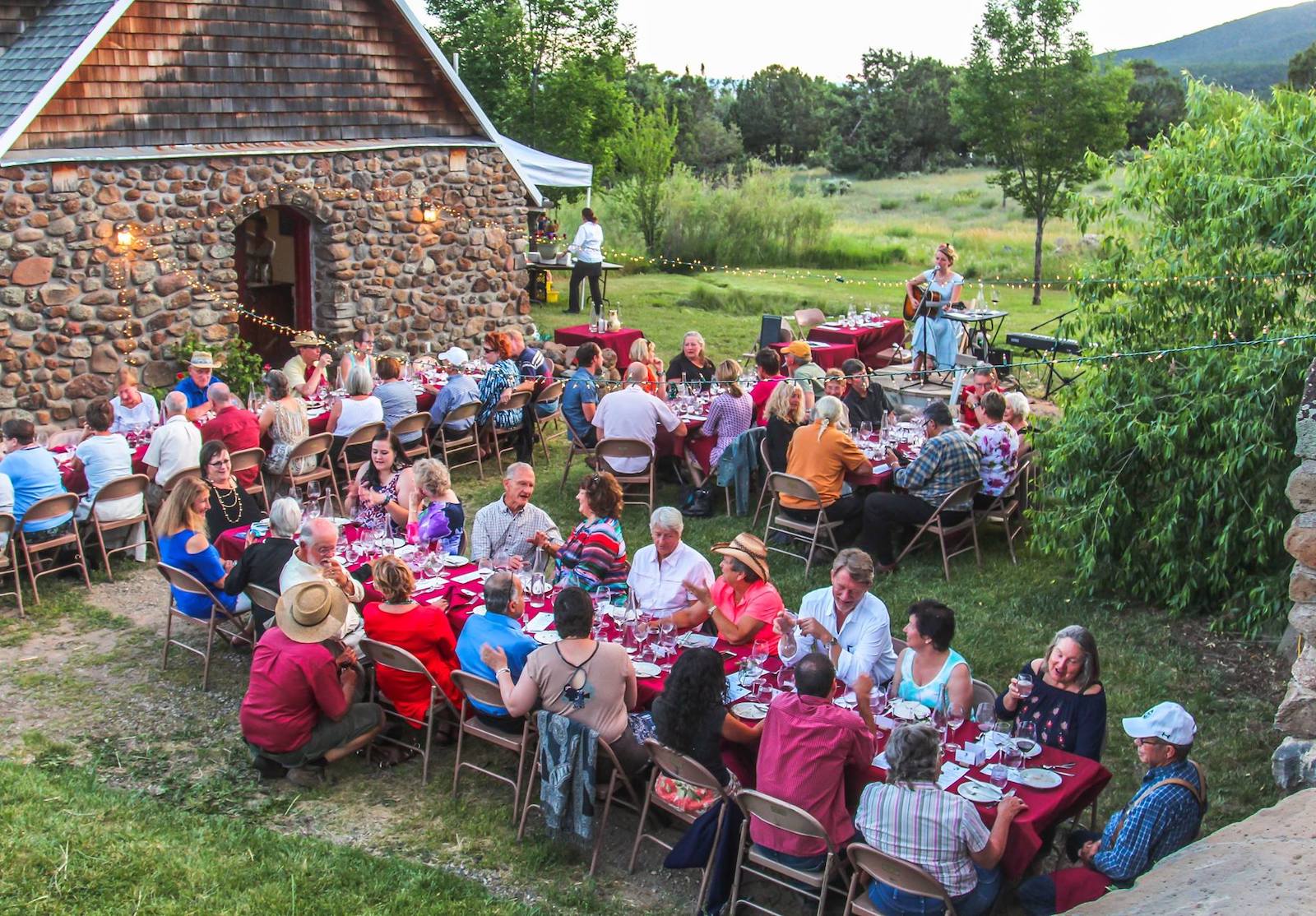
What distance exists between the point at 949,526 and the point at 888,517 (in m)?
0.51

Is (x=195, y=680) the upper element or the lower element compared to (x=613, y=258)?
lower

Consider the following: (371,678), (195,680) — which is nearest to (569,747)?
(371,678)

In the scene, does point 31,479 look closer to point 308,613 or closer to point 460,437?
point 308,613

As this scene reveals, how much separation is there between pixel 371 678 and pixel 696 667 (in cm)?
232

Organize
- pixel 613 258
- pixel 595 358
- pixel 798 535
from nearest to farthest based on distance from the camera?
pixel 798 535 < pixel 595 358 < pixel 613 258

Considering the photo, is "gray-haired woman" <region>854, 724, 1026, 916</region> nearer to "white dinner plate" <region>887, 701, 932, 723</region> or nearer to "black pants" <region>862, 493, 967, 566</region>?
"white dinner plate" <region>887, 701, 932, 723</region>

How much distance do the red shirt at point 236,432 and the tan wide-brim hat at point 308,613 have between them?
3.83 meters

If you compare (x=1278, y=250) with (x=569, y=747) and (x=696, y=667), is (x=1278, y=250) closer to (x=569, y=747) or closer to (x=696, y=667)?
(x=696, y=667)

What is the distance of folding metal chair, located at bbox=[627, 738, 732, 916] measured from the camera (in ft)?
18.2

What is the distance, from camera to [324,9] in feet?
47.6

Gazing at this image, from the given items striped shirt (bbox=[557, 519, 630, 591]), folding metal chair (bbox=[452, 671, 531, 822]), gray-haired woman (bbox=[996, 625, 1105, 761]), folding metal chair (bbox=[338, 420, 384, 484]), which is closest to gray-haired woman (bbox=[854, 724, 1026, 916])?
gray-haired woman (bbox=[996, 625, 1105, 761])

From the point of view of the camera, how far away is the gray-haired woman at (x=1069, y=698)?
5926 millimetres

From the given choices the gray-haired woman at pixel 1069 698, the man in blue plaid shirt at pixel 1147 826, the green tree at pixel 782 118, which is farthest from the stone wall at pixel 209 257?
the green tree at pixel 782 118

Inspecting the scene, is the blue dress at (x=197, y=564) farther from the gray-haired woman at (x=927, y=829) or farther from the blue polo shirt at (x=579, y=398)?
the gray-haired woman at (x=927, y=829)
